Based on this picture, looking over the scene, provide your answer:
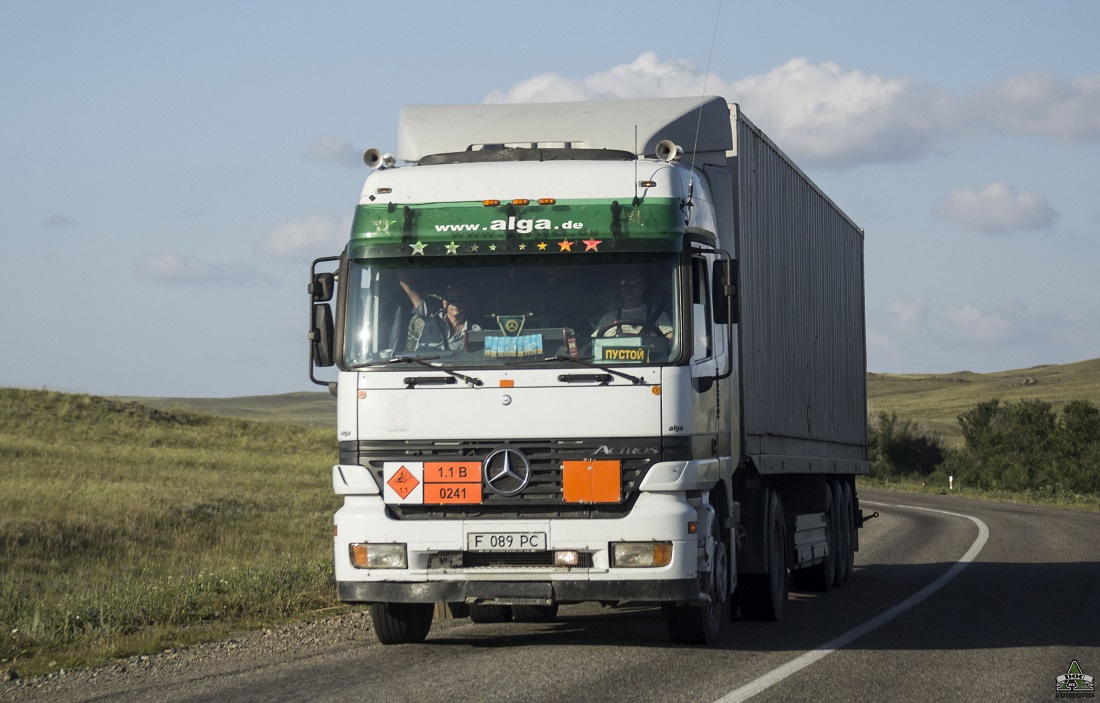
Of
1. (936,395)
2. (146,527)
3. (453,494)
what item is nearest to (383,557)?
(453,494)

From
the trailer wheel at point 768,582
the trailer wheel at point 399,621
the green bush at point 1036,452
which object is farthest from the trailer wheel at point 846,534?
the green bush at point 1036,452

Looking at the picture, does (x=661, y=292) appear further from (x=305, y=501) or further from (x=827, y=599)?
(x=305, y=501)

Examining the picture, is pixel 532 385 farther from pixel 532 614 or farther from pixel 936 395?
pixel 936 395

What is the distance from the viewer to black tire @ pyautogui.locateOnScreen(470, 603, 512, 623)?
36.9ft

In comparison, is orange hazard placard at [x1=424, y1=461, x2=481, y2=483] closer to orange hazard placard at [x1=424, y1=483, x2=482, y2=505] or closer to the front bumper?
orange hazard placard at [x1=424, y1=483, x2=482, y2=505]


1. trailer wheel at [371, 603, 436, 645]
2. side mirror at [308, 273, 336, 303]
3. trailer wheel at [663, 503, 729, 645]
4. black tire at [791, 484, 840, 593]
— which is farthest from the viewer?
black tire at [791, 484, 840, 593]

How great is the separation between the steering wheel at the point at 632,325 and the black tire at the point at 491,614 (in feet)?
10.9

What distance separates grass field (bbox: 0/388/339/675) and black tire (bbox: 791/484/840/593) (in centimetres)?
510

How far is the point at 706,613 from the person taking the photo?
30.9 ft

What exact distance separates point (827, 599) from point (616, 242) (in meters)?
6.51

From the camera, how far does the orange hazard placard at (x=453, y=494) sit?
8.68 metres

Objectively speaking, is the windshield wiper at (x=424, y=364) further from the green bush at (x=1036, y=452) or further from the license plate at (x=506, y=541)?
the green bush at (x=1036, y=452)

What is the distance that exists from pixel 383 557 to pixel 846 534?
8856 mm

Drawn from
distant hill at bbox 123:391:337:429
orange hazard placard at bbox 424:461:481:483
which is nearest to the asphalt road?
orange hazard placard at bbox 424:461:481:483
